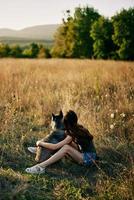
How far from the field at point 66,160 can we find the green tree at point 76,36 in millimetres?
34273

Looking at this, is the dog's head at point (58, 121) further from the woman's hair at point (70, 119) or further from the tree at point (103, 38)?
the tree at point (103, 38)

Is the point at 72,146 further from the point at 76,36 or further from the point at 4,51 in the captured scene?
the point at 4,51

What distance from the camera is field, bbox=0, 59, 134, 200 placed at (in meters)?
4.85

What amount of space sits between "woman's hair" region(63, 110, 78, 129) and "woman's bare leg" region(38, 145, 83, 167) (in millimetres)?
276

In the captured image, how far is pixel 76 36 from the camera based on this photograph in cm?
4553

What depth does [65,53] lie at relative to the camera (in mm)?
46875

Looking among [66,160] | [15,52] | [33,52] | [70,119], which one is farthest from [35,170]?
[33,52]

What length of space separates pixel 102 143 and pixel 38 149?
3.57ft

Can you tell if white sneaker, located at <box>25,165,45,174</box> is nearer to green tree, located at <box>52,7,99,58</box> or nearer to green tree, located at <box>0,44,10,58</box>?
green tree, located at <box>52,7,99,58</box>

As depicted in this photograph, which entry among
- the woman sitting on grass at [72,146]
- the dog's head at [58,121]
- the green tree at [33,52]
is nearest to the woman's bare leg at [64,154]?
the woman sitting on grass at [72,146]

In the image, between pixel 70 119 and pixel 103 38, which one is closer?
pixel 70 119

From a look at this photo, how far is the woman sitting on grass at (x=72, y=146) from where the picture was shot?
566cm

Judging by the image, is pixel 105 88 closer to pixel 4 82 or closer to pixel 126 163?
pixel 4 82

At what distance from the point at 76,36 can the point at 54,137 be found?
132 ft
